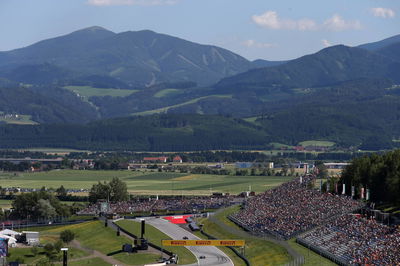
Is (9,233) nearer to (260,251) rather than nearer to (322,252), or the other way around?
(260,251)

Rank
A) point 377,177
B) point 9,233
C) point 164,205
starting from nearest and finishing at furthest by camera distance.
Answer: point 9,233
point 377,177
point 164,205

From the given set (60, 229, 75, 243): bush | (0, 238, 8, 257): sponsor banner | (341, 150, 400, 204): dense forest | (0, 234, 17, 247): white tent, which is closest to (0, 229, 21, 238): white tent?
(0, 234, 17, 247): white tent

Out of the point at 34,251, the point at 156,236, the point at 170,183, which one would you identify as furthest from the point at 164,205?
the point at 170,183

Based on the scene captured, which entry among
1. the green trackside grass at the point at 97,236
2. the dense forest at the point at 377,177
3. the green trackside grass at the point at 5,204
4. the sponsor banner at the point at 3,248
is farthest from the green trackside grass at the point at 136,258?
the green trackside grass at the point at 5,204

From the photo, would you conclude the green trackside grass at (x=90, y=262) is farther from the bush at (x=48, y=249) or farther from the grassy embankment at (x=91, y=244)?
the bush at (x=48, y=249)

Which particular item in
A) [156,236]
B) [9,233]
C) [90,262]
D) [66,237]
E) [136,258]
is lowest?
[90,262]

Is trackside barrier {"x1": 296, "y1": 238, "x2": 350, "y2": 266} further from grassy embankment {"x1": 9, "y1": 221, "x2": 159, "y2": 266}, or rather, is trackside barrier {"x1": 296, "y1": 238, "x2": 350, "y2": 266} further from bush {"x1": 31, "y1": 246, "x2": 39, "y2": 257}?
bush {"x1": 31, "y1": 246, "x2": 39, "y2": 257}

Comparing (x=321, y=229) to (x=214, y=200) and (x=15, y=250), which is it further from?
(x=214, y=200)
